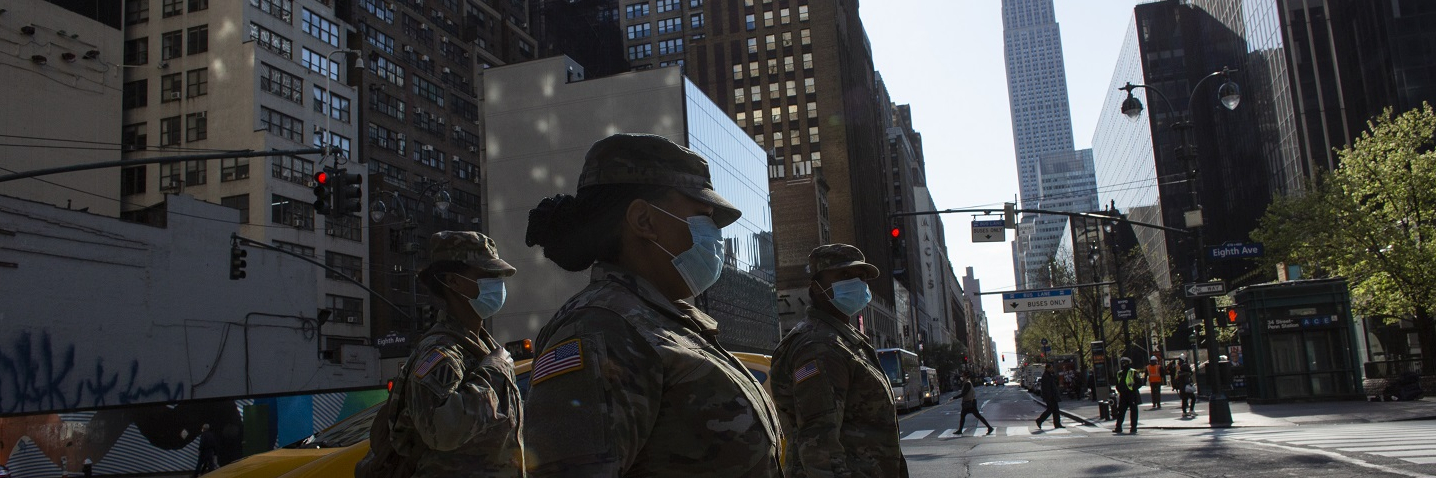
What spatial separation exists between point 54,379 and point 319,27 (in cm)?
3148

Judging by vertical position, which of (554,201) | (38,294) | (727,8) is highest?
(727,8)

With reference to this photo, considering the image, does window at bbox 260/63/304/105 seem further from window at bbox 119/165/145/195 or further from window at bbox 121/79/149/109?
window at bbox 119/165/145/195

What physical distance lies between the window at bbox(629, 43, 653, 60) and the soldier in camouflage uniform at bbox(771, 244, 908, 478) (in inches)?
4150

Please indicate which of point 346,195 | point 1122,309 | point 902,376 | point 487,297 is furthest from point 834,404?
point 902,376

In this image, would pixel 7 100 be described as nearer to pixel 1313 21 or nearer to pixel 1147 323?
pixel 1147 323

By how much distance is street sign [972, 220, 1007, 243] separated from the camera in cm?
2905

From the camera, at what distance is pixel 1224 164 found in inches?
3196

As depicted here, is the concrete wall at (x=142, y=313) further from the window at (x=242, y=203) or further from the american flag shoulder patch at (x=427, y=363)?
the american flag shoulder patch at (x=427, y=363)

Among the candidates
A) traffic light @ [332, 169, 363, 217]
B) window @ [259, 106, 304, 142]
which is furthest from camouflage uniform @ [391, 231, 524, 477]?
window @ [259, 106, 304, 142]

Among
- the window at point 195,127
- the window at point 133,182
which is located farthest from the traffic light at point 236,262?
the window at point 133,182

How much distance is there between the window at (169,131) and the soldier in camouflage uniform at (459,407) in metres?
56.9

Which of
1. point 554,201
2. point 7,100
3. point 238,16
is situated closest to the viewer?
point 554,201

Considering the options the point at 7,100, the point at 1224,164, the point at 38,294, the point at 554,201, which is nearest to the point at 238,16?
the point at 7,100

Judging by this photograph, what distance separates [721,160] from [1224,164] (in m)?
42.5
